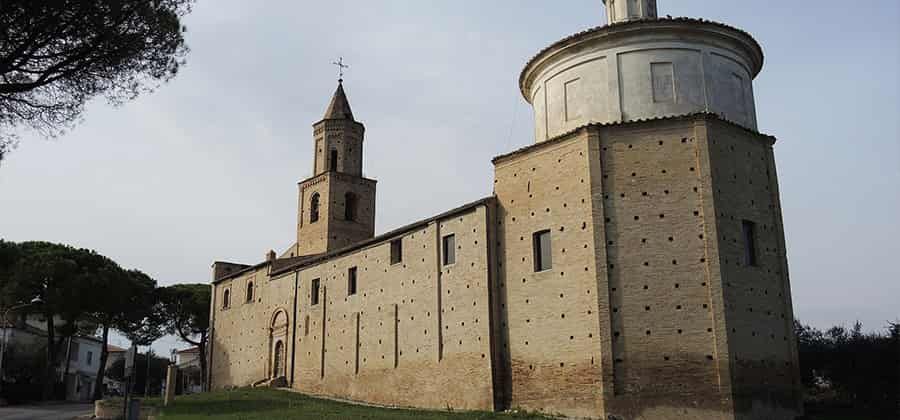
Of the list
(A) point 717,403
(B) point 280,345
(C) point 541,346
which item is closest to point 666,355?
(A) point 717,403

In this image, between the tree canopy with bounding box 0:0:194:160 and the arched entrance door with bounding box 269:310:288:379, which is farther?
the arched entrance door with bounding box 269:310:288:379

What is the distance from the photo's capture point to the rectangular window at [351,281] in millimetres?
24656

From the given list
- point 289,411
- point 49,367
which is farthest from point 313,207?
point 289,411

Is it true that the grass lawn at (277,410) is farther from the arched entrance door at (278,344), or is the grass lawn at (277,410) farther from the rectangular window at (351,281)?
the rectangular window at (351,281)

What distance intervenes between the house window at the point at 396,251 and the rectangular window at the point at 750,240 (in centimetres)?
977

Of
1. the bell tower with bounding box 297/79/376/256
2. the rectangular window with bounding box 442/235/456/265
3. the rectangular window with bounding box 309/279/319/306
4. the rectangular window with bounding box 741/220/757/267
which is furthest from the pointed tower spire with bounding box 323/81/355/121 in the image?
the rectangular window with bounding box 741/220/757/267

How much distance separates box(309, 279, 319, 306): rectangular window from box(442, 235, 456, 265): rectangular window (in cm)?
797

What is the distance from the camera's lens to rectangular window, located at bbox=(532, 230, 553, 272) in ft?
57.8

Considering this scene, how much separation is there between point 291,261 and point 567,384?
55.5ft

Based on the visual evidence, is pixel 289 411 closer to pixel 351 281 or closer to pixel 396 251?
pixel 396 251

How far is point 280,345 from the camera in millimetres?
28469

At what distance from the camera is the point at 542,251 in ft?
58.4

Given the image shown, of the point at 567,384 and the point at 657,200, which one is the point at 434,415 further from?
the point at 657,200

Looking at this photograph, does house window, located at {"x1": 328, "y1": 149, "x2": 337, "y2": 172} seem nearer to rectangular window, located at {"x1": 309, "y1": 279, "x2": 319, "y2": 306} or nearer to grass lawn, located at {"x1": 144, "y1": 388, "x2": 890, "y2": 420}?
rectangular window, located at {"x1": 309, "y1": 279, "x2": 319, "y2": 306}
